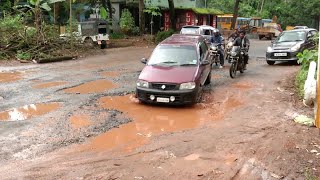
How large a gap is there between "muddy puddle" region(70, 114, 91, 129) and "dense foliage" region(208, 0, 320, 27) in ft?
165

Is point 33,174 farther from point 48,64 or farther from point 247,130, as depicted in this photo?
point 48,64

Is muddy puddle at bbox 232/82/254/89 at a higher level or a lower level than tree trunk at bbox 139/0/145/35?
lower

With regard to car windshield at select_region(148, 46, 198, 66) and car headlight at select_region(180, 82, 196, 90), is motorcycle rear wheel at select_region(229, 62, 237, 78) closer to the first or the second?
car windshield at select_region(148, 46, 198, 66)

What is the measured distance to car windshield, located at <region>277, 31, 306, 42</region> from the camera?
58.3 ft

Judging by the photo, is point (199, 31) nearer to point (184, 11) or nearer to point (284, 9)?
point (184, 11)

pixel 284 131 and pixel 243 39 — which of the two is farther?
pixel 243 39

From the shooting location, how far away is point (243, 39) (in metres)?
14.3

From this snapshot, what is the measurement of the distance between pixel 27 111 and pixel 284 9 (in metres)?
55.9

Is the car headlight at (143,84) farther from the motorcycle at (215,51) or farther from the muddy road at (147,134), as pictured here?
the motorcycle at (215,51)

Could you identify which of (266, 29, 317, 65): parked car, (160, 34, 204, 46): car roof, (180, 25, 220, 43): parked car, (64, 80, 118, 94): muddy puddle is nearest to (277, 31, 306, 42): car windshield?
(266, 29, 317, 65): parked car

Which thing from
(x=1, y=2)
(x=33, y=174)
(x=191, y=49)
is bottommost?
(x=33, y=174)

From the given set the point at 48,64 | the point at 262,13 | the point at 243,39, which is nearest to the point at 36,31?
the point at 48,64

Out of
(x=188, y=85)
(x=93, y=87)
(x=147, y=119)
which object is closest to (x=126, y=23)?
(x=93, y=87)

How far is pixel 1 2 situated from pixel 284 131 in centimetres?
3117
